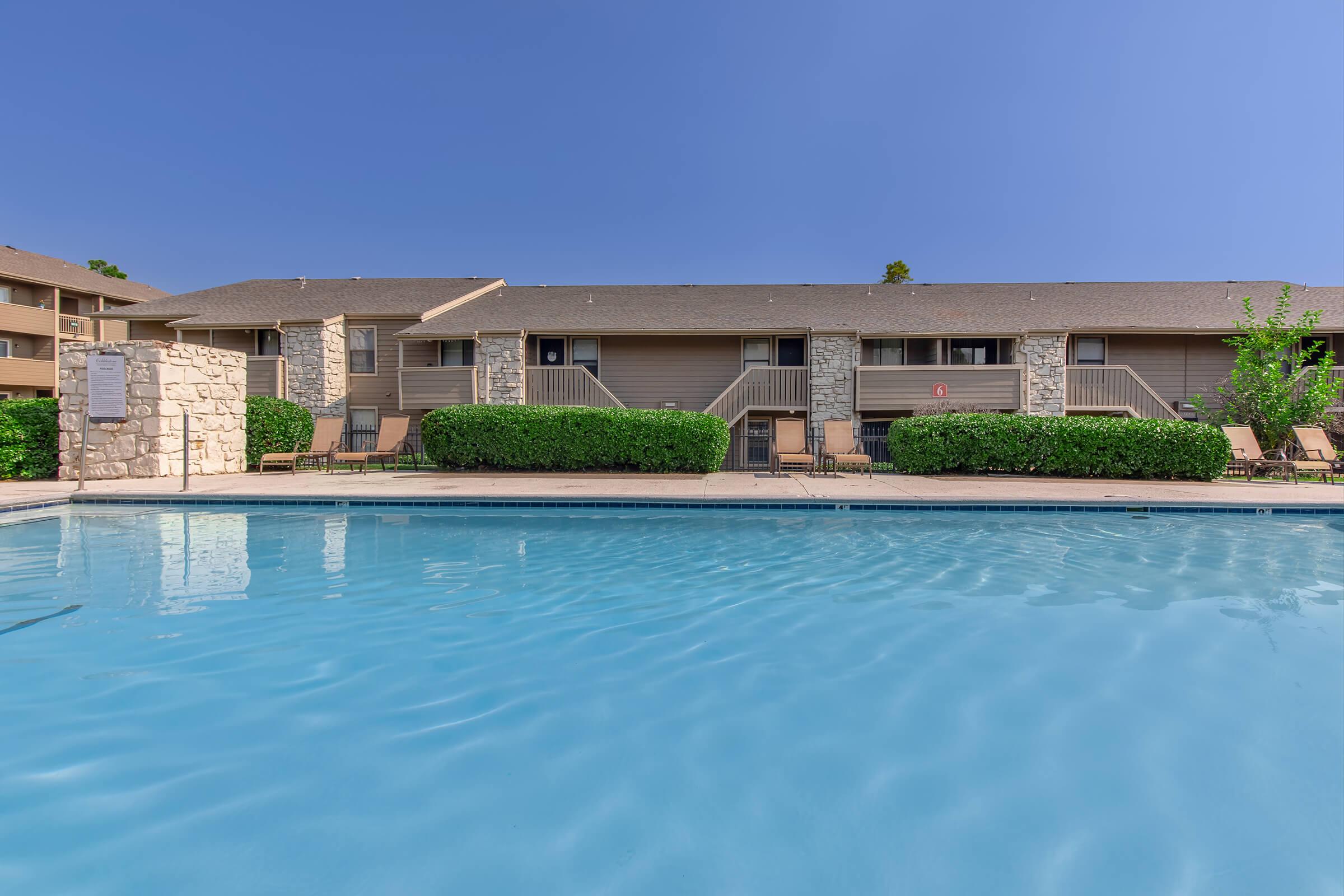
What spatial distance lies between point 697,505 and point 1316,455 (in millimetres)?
15144

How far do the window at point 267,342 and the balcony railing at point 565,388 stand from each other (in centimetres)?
869

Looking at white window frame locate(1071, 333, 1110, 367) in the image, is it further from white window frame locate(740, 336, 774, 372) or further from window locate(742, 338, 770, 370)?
window locate(742, 338, 770, 370)

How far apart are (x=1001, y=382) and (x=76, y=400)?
2179cm

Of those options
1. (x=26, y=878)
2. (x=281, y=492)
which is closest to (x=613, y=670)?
(x=26, y=878)

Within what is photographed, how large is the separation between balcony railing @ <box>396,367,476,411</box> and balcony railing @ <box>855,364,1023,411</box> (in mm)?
11098

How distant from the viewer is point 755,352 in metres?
19.2


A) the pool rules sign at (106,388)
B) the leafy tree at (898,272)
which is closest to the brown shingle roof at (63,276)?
the pool rules sign at (106,388)

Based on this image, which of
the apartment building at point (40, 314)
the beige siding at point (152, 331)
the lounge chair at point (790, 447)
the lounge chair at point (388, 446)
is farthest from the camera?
the apartment building at point (40, 314)

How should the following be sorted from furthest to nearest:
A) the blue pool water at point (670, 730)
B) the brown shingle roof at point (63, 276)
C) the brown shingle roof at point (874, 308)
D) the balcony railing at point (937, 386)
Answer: the brown shingle roof at point (63, 276), the brown shingle roof at point (874, 308), the balcony railing at point (937, 386), the blue pool water at point (670, 730)

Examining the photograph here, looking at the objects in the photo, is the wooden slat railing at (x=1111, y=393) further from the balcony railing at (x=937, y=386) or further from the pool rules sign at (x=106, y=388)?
the pool rules sign at (x=106, y=388)

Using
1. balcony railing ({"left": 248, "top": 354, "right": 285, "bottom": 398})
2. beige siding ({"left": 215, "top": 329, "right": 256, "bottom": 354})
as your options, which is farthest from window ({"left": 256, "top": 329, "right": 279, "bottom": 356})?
balcony railing ({"left": 248, "top": 354, "right": 285, "bottom": 398})

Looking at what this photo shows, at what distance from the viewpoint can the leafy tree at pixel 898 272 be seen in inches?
1308

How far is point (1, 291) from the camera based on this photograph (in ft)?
89.8

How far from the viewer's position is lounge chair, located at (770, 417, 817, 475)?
13805mm
